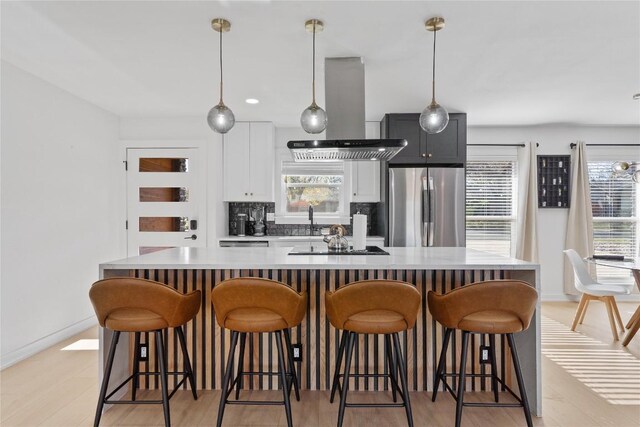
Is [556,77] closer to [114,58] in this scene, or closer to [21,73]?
[114,58]

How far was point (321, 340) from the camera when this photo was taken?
2.49m

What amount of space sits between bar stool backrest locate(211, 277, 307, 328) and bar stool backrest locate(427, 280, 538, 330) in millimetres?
877

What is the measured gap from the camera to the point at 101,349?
7.37 feet

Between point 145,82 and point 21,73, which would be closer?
point 21,73

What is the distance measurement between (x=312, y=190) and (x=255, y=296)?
10.4ft

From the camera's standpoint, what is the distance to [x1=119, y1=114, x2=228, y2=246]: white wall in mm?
4582

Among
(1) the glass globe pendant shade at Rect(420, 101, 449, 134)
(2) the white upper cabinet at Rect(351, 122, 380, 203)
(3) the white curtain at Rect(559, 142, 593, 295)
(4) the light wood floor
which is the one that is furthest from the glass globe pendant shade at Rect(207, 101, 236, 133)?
(3) the white curtain at Rect(559, 142, 593, 295)

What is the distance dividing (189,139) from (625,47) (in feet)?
14.5

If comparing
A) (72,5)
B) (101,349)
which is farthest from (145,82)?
(101,349)

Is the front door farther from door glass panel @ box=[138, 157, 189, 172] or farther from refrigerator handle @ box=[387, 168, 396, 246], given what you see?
refrigerator handle @ box=[387, 168, 396, 246]

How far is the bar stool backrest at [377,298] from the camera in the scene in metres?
1.91

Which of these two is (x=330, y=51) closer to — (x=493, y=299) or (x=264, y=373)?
(x=493, y=299)

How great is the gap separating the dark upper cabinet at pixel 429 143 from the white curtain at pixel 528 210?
3.94ft

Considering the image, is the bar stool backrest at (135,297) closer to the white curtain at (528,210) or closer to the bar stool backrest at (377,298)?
the bar stool backrest at (377,298)
